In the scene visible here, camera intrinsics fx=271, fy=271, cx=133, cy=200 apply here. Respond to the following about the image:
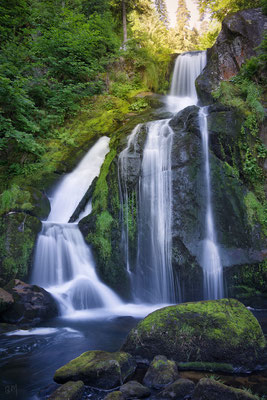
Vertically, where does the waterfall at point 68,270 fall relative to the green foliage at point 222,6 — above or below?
below

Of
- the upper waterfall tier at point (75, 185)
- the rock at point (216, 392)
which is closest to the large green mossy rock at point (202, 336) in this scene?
the rock at point (216, 392)

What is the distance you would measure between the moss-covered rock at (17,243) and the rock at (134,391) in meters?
5.13

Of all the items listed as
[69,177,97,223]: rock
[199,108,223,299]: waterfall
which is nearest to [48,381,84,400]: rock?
[199,108,223,299]: waterfall

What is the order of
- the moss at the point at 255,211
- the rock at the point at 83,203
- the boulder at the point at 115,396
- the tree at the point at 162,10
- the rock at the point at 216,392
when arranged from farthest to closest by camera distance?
the tree at the point at 162,10 < the rock at the point at 83,203 < the moss at the point at 255,211 < the boulder at the point at 115,396 < the rock at the point at 216,392

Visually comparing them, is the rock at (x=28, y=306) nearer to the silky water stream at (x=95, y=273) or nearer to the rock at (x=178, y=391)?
the silky water stream at (x=95, y=273)

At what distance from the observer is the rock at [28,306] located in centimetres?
620

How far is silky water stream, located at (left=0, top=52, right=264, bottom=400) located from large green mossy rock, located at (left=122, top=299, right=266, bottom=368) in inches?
41.9

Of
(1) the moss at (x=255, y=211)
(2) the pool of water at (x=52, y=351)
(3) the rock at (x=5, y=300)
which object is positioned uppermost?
(1) the moss at (x=255, y=211)

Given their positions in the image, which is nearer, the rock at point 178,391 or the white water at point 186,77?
the rock at point 178,391

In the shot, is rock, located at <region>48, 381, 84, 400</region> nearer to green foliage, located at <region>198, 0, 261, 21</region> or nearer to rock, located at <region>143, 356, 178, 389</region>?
rock, located at <region>143, 356, 178, 389</region>

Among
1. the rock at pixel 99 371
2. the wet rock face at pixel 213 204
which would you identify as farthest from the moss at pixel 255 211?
the rock at pixel 99 371

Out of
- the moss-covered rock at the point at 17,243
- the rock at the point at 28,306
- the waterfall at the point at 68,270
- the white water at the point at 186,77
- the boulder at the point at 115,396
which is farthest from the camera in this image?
the white water at the point at 186,77

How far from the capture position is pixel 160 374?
12.2ft

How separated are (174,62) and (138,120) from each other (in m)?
8.35
